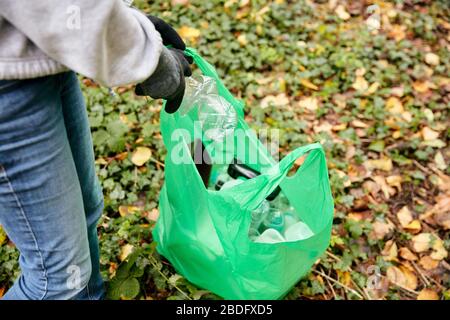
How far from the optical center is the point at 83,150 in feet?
3.42

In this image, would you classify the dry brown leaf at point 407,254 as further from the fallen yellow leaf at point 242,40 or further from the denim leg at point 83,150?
the fallen yellow leaf at point 242,40

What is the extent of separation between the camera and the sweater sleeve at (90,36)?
0.65 meters

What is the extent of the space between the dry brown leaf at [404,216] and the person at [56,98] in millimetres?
1197

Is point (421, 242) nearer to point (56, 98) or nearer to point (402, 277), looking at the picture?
point (402, 277)

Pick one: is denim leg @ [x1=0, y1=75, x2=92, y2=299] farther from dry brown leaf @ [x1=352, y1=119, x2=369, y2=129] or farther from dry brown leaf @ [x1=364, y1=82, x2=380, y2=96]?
dry brown leaf @ [x1=364, y1=82, x2=380, y2=96]

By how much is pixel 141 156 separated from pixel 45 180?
107 centimetres

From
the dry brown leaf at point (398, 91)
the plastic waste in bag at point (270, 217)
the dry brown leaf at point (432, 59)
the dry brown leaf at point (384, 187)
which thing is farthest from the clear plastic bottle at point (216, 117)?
the dry brown leaf at point (432, 59)

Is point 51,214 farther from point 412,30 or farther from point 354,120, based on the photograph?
point 412,30

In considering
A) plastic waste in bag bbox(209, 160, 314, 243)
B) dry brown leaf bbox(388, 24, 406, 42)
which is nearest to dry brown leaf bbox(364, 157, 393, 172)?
plastic waste in bag bbox(209, 160, 314, 243)

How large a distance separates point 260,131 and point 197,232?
84 cm

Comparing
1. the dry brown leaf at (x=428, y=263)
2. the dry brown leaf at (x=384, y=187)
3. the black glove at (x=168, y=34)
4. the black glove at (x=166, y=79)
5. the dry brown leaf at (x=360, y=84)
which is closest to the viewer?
the black glove at (x=166, y=79)
